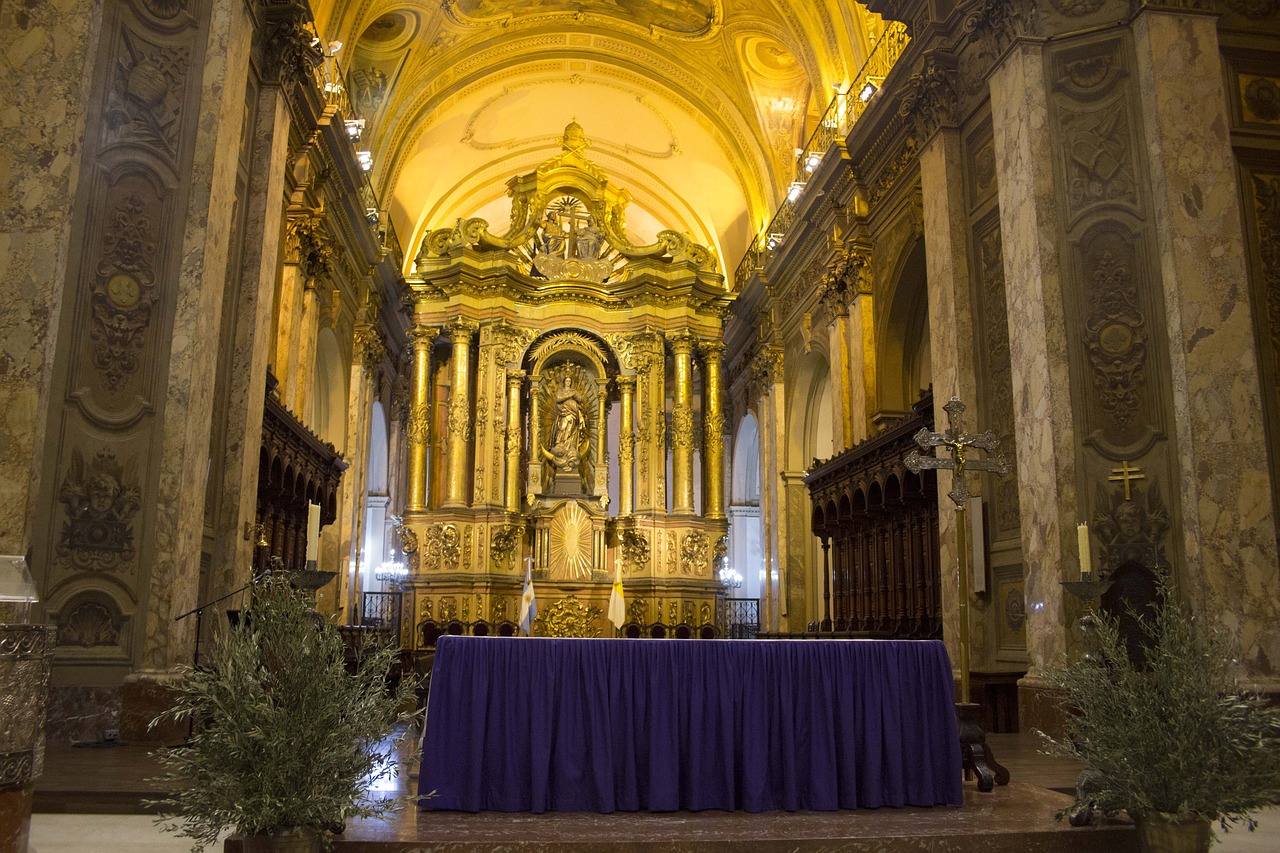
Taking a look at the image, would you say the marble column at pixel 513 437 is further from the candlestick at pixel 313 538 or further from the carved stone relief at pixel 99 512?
the carved stone relief at pixel 99 512

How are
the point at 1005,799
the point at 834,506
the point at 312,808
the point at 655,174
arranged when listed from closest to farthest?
1. the point at 312,808
2. the point at 1005,799
3. the point at 834,506
4. the point at 655,174

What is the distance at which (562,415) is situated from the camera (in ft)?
64.6

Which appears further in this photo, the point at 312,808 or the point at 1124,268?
the point at 1124,268

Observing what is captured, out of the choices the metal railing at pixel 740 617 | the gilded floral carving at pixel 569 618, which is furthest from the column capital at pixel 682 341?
the gilded floral carving at pixel 569 618

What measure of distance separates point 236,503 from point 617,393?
11730 mm

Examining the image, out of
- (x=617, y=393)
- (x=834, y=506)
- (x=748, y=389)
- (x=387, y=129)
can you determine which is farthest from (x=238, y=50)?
(x=748, y=389)

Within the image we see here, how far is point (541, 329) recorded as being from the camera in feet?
64.6

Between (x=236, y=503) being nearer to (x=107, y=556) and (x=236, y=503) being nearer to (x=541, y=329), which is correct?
(x=107, y=556)

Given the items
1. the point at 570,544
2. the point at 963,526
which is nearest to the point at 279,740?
the point at 963,526

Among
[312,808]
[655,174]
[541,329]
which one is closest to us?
[312,808]

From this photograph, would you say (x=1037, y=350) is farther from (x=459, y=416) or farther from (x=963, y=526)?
(x=459, y=416)

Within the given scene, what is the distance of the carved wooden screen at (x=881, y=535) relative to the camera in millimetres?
11344

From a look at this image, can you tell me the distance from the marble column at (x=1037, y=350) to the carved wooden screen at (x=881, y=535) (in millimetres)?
2474

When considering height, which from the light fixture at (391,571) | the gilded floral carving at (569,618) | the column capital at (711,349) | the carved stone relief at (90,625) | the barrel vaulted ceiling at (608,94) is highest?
the barrel vaulted ceiling at (608,94)
